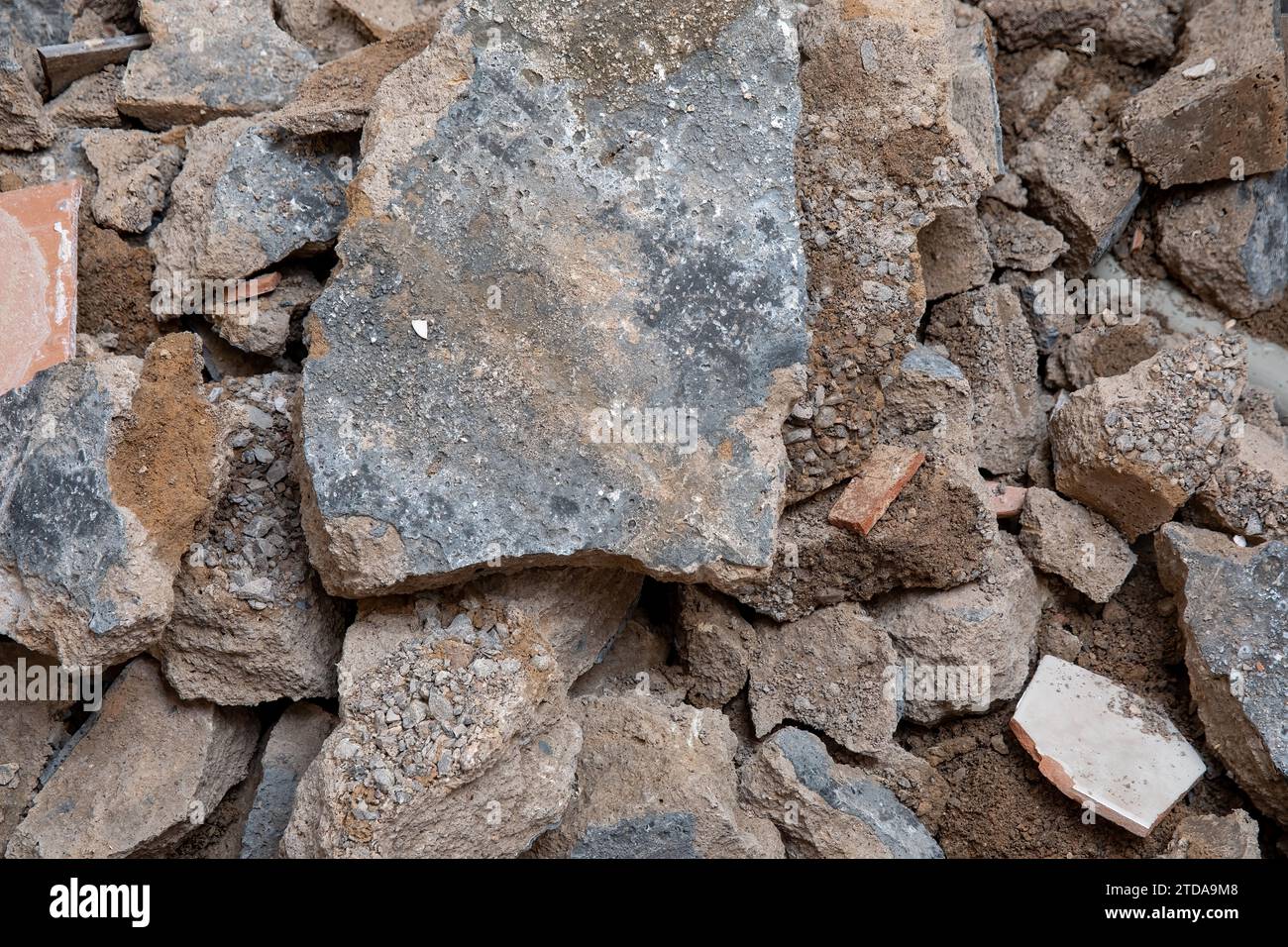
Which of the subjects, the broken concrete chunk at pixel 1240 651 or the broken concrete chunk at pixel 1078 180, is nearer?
the broken concrete chunk at pixel 1240 651

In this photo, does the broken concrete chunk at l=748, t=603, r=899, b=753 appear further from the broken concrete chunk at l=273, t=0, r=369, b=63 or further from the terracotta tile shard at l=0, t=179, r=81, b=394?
the broken concrete chunk at l=273, t=0, r=369, b=63

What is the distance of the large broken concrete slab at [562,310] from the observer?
3.13 meters

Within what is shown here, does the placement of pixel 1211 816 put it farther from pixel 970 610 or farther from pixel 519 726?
pixel 519 726

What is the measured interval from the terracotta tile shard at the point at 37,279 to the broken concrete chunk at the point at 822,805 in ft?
7.62

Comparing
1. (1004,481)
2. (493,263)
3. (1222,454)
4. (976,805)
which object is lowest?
(976,805)

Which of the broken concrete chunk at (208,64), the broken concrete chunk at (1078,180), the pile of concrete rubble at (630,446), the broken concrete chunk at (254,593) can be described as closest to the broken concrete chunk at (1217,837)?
the pile of concrete rubble at (630,446)

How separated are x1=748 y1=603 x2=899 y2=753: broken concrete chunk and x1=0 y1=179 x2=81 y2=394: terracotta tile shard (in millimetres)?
2234

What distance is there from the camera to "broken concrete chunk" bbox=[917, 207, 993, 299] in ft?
12.5

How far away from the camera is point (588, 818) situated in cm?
329

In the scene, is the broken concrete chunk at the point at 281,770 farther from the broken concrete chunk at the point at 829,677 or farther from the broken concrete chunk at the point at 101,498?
the broken concrete chunk at the point at 829,677

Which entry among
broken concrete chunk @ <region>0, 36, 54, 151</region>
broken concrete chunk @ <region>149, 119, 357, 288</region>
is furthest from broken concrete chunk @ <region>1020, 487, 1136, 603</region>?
broken concrete chunk @ <region>0, 36, 54, 151</region>

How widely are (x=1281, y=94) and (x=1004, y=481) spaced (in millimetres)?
1490

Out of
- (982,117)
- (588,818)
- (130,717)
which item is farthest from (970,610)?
(130,717)

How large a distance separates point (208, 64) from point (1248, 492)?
3591 mm
